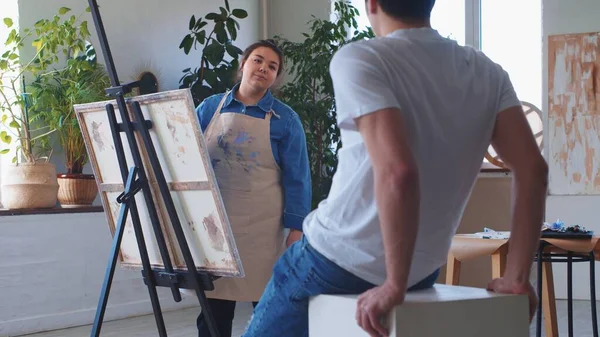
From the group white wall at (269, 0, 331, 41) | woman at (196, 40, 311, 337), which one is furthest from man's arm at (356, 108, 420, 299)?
white wall at (269, 0, 331, 41)

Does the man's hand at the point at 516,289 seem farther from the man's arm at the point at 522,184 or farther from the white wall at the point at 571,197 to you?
the white wall at the point at 571,197

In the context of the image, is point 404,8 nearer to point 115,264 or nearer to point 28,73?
point 115,264

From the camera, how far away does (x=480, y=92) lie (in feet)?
4.68

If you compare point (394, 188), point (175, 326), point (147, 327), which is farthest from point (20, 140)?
point (394, 188)

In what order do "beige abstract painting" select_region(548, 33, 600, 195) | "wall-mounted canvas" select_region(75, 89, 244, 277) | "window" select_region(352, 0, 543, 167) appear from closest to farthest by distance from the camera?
"wall-mounted canvas" select_region(75, 89, 244, 277)
"beige abstract painting" select_region(548, 33, 600, 195)
"window" select_region(352, 0, 543, 167)

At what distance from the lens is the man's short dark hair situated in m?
1.41

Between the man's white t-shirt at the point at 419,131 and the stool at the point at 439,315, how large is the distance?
0.07m

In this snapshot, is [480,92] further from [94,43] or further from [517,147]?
[94,43]

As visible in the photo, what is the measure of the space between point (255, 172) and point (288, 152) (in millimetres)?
152

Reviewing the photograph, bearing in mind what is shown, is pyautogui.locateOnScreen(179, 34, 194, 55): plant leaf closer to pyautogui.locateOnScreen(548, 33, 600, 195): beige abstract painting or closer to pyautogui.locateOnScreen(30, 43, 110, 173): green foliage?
pyautogui.locateOnScreen(30, 43, 110, 173): green foliage

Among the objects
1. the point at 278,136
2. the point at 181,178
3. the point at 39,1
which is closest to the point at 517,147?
the point at 181,178

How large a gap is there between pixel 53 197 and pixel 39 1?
3.99ft

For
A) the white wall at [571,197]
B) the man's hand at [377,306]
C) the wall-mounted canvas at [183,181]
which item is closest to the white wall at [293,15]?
the white wall at [571,197]

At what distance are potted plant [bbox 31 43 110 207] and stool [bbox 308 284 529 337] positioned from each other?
3434 mm
